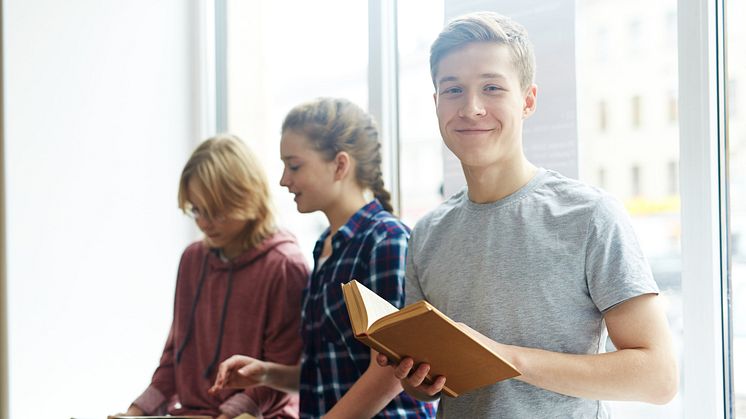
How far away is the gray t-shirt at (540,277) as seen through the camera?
1379 mm

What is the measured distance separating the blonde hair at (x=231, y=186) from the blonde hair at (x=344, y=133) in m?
0.32

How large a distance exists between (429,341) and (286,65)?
73.8 inches

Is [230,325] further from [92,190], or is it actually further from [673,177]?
[673,177]

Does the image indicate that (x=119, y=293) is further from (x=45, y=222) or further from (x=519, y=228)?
(x=519, y=228)

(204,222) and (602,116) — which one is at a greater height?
(602,116)

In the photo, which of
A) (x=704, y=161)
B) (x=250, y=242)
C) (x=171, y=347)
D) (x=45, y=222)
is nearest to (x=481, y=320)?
(x=704, y=161)

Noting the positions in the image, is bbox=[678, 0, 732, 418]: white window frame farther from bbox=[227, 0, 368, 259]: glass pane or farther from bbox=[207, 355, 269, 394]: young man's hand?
bbox=[227, 0, 368, 259]: glass pane

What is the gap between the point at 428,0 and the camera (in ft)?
7.77

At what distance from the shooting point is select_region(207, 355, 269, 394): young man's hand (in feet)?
6.64

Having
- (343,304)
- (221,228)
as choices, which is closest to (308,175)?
(343,304)

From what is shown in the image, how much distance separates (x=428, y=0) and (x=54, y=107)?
54.1 inches

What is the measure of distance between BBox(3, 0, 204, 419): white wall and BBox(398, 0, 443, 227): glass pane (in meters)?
1.06

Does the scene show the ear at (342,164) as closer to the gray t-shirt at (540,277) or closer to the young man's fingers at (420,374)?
the gray t-shirt at (540,277)

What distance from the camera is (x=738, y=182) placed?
5.49 ft
